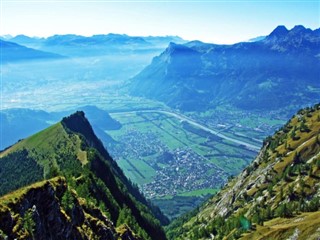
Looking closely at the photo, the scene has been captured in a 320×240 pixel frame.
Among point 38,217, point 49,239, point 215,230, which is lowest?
point 215,230

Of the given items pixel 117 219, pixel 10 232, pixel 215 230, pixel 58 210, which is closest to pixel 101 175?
pixel 117 219

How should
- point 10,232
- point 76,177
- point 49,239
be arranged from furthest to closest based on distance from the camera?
point 76,177 < point 49,239 < point 10,232

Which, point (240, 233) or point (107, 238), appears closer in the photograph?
point (107, 238)

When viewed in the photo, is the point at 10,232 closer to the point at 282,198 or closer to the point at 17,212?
the point at 17,212

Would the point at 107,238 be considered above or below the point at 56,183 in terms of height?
below

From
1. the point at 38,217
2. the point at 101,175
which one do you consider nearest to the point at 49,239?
the point at 38,217

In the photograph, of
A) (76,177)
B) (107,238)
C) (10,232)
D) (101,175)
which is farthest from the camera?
(101,175)
